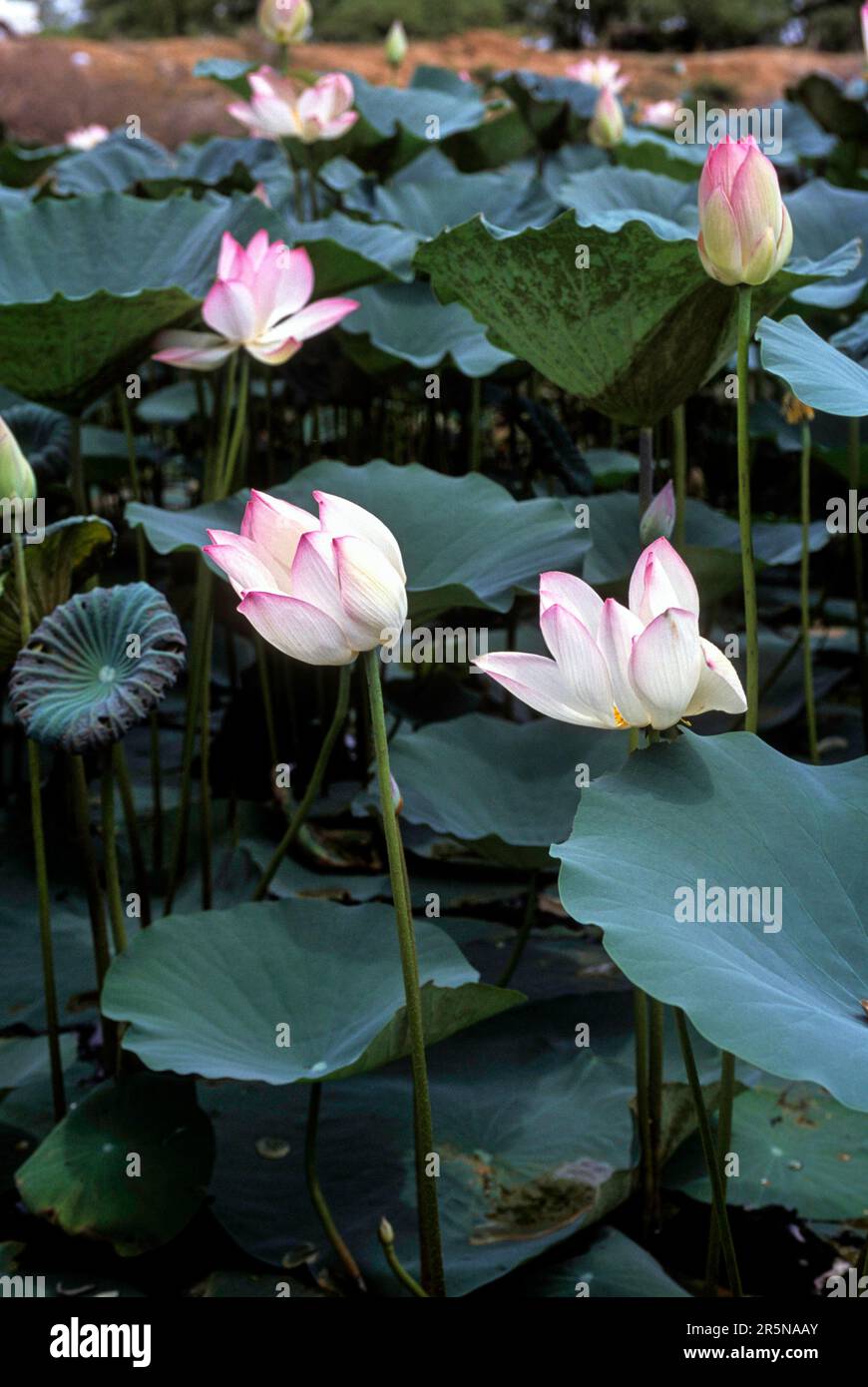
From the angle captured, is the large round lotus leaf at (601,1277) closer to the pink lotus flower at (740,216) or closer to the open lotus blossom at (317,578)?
the open lotus blossom at (317,578)

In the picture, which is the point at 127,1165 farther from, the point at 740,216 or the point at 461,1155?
the point at 740,216

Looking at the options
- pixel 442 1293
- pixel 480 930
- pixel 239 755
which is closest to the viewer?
pixel 442 1293

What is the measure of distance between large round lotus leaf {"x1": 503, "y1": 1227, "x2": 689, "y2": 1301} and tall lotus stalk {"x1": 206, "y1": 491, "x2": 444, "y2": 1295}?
1.07ft

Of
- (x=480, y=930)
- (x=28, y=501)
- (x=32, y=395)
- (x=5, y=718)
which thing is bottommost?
(x=480, y=930)

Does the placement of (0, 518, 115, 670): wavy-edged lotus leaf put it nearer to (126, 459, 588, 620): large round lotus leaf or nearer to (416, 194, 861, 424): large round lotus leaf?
(126, 459, 588, 620): large round lotus leaf

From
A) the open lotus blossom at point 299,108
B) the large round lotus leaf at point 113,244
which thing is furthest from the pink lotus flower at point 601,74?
the large round lotus leaf at point 113,244

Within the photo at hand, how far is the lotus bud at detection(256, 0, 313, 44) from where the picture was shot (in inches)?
94.5

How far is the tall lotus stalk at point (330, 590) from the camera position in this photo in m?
0.80

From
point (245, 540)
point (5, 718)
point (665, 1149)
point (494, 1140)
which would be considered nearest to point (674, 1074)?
point (665, 1149)

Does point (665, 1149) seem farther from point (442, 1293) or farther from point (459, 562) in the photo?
point (459, 562)

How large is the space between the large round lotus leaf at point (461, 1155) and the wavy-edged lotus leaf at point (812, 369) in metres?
0.69

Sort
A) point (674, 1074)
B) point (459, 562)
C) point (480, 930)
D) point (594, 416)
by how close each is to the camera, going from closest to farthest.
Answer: point (674, 1074)
point (459, 562)
point (480, 930)
point (594, 416)

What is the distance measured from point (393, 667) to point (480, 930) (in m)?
0.73

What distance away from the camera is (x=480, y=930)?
5.38ft
